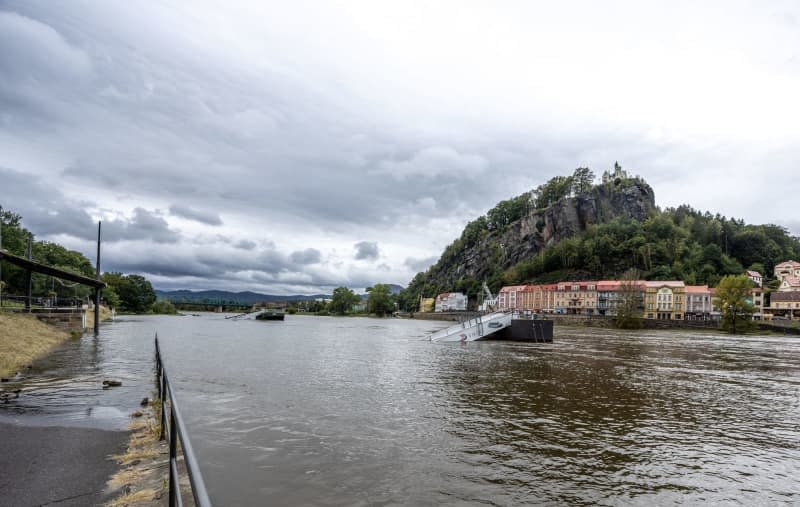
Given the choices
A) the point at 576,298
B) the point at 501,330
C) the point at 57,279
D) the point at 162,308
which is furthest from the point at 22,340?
the point at 162,308

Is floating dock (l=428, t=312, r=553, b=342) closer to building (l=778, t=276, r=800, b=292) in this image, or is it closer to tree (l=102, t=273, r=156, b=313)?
building (l=778, t=276, r=800, b=292)

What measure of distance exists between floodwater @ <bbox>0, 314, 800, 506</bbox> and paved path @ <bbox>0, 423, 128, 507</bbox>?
1.21 metres

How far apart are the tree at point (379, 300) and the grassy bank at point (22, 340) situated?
155816 millimetres

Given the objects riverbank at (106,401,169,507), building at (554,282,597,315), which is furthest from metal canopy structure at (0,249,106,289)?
building at (554,282,597,315)

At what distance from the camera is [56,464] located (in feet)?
24.2

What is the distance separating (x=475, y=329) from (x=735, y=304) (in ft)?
216

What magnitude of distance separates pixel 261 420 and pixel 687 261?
183 meters

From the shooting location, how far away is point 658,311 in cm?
13338

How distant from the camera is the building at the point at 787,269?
500ft

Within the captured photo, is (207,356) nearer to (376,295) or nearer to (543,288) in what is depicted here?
(543,288)

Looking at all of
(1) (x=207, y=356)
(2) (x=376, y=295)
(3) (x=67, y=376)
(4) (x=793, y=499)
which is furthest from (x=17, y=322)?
(2) (x=376, y=295)

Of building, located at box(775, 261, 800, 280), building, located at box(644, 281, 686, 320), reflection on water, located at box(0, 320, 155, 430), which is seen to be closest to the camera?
reflection on water, located at box(0, 320, 155, 430)

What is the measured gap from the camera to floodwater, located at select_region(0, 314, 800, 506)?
8.48 m

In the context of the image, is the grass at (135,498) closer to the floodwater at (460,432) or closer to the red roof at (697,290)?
the floodwater at (460,432)
